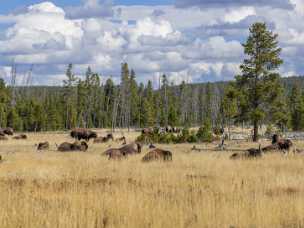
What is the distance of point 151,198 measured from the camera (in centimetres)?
1172

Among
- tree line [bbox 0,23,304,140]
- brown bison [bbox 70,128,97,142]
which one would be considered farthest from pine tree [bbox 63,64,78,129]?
brown bison [bbox 70,128,97,142]

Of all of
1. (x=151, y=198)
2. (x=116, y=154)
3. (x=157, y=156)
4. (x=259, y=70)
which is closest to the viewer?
(x=151, y=198)

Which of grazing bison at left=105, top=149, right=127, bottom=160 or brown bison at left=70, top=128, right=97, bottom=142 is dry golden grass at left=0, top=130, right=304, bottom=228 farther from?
brown bison at left=70, top=128, right=97, bottom=142

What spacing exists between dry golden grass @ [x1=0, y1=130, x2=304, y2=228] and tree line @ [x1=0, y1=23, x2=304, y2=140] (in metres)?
29.2

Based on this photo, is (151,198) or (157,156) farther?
(157,156)

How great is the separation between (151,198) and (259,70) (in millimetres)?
38430

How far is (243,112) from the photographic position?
4850 cm

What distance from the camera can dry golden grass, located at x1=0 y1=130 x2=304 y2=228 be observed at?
959 cm

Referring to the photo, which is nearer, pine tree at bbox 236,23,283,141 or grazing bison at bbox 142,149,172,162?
grazing bison at bbox 142,149,172,162

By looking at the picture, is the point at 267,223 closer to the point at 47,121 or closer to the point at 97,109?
the point at 47,121

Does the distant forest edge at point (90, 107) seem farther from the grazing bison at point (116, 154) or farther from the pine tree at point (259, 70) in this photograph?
the grazing bison at point (116, 154)

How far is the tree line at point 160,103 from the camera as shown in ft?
159

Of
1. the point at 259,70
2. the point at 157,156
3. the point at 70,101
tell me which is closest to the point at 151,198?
the point at 157,156

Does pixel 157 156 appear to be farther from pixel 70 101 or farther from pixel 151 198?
pixel 70 101
